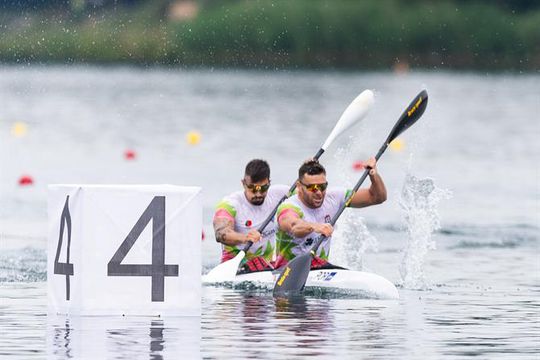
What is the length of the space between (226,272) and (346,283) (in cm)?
174

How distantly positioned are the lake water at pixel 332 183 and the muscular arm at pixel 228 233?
618 millimetres

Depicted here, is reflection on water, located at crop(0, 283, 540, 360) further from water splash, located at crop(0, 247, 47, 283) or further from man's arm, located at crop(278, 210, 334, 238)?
water splash, located at crop(0, 247, 47, 283)

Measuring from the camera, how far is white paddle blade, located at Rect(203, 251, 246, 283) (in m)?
20.4

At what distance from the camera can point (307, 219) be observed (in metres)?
20.0

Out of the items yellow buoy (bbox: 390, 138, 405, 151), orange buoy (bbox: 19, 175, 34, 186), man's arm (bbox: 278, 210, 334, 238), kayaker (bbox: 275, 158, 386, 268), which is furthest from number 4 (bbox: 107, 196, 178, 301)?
yellow buoy (bbox: 390, 138, 405, 151)

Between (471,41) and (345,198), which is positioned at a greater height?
(471,41)

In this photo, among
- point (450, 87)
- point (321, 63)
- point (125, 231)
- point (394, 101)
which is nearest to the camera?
point (125, 231)

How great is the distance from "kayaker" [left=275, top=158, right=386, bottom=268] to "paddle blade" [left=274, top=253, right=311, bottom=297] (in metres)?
0.32

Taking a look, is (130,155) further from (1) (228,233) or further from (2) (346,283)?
(2) (346,283)

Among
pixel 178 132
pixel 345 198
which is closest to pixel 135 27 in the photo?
pixel 178 132

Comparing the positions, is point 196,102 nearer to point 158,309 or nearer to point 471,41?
point 471,41

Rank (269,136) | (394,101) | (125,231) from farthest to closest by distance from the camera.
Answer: (394,101)
(269,136)
(125,231)

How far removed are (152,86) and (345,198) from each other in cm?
7124

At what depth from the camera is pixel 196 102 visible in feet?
247
